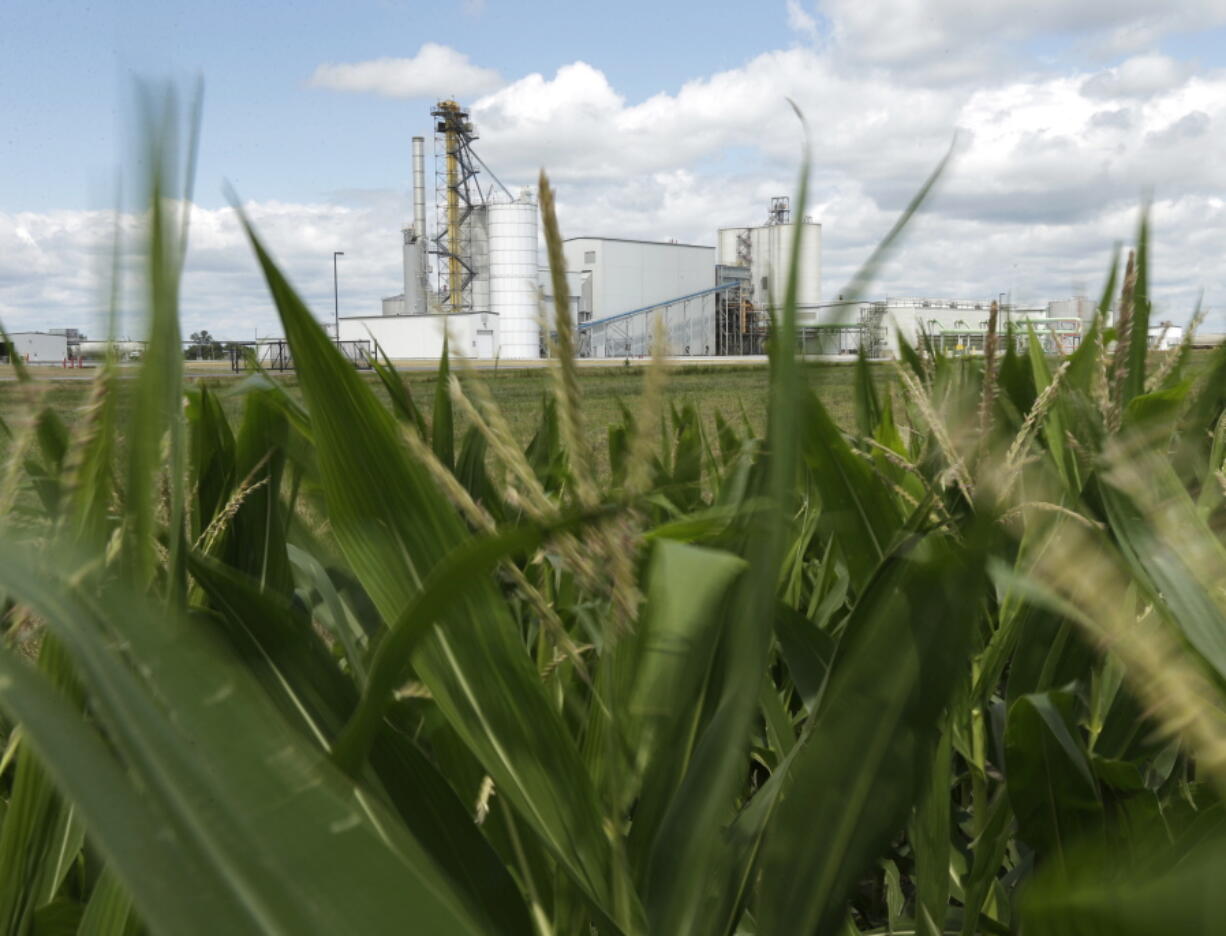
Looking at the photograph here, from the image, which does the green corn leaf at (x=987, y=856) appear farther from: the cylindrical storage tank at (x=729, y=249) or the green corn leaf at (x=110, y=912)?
the cylindrical storage tank at (x=729, y=249)

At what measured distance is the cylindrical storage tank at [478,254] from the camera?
2928 centimetres

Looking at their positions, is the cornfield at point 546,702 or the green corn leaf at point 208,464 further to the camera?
the green corn leaf at point 208,464

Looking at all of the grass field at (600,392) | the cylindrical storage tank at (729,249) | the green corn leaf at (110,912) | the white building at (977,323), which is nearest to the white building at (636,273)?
the cylindrical storage tank at (729,249)

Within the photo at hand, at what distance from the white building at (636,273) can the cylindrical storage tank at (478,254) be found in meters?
2.94

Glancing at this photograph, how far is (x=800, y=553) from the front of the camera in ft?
2.75

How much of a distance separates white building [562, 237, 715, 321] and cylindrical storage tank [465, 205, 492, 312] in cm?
294

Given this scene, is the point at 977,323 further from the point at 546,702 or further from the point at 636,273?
the point at 636,273

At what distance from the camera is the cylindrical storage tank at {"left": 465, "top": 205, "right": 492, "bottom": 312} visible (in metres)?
29.3

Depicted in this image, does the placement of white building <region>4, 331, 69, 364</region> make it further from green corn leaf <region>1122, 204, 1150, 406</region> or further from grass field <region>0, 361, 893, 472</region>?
green corn leaf <region>1122, 204, 1150, 406</region>

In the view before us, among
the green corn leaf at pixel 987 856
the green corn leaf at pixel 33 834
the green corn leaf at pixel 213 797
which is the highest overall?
the green corn leaf at pixel 213 797

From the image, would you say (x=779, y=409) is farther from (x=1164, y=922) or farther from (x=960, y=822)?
(x=960, y=822)

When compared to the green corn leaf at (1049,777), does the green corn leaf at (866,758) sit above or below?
above

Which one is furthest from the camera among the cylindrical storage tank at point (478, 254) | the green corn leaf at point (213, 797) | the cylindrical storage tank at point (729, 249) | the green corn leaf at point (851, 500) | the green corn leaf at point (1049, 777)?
the cylindrical storage tank at point (729, 249)

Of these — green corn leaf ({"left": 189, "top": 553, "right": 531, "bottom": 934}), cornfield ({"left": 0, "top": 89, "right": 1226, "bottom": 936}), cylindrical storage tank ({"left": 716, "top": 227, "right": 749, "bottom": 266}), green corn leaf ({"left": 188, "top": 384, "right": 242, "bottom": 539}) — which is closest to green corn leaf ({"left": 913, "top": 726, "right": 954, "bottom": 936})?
cornfield ({"left": 0, "top": 89, "right": 1226, "bottom": 936})
